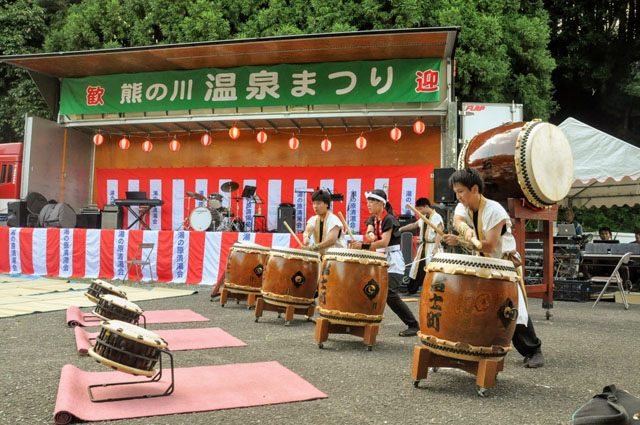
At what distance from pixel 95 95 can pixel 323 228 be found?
9.42 metres

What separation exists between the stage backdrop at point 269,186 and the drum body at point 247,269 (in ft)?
17.5

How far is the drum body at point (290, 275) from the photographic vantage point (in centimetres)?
561

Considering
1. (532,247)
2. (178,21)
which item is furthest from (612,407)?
(178,21)

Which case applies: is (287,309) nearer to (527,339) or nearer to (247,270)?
(247,270)

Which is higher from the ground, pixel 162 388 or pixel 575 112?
pixel 575 112

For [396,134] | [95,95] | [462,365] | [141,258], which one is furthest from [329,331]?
[95,95]

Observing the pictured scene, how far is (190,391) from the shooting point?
10.1ft

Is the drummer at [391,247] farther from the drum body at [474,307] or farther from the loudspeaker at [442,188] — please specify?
the loudspeaker at [442,188]

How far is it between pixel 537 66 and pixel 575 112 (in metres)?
6.20

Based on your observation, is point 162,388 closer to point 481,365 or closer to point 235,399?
point 235,399

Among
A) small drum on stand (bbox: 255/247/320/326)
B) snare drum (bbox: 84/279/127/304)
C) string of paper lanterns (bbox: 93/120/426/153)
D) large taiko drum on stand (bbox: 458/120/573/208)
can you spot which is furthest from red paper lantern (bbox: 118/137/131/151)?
large taiko drum on stand (bbox: 458/120/573/208)

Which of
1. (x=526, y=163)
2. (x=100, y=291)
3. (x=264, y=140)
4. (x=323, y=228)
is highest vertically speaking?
(x=264, y=140)

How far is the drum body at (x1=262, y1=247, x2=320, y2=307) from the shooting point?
5605mm

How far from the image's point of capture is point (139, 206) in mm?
13523
